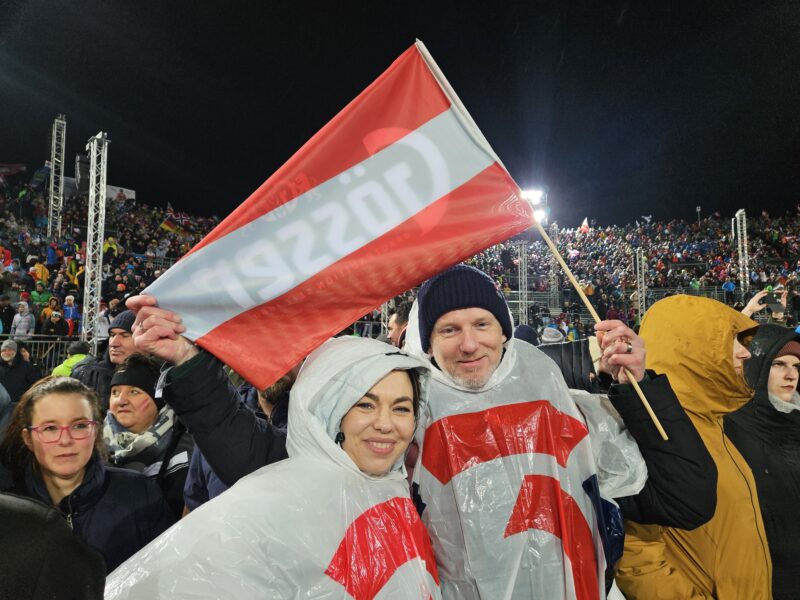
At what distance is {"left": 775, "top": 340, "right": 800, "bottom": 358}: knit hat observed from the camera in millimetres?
3070

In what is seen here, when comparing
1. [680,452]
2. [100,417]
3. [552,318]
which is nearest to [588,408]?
[680,452]

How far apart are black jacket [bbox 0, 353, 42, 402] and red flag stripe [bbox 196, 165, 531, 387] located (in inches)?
248

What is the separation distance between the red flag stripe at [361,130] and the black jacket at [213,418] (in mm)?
441

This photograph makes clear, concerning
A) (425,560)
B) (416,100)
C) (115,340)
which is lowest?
(425,560)

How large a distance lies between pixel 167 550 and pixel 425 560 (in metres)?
0.74

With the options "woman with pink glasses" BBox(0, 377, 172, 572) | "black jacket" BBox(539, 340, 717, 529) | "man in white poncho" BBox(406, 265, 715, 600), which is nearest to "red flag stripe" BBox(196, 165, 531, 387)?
"man in white poncho" BBox(406, 265, 715, 600)

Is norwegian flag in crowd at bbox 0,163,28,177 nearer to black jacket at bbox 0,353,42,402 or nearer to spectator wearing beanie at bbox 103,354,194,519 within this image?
black jacket at bbox 0,353,42,402

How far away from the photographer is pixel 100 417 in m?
2.43

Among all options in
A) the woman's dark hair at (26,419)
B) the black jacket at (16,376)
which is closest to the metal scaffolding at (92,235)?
the black jacket at (16,376)

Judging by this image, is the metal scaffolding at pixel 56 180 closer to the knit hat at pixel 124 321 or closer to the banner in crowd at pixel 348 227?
the knit hat at pixel 124 321

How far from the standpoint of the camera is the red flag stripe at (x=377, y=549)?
4.83ft

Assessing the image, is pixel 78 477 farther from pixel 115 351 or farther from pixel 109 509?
pixel 115 351

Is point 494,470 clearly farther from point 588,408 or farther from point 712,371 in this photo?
point 712,371

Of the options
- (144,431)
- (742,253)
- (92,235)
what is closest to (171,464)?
(144,431)
